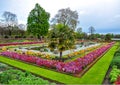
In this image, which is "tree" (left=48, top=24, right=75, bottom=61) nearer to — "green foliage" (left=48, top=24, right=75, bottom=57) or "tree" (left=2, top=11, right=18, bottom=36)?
"green foliage" (left=48, top=24, right=75, bottom=57)

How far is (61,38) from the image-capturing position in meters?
11.4

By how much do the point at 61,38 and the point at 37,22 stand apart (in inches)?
1169

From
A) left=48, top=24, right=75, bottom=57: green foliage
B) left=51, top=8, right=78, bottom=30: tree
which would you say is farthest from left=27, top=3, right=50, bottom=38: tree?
left=48, top=24, right=75, bottom=57: green foliage

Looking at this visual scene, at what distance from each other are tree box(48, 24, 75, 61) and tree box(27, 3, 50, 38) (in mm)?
27904

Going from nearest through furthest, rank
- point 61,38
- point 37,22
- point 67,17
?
point 61,38, point 37,22, point 67,17

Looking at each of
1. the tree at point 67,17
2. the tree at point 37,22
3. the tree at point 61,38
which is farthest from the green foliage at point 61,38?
the tree at point 67,17

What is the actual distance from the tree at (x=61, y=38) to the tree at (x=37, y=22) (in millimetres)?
27904

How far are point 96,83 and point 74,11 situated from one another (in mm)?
39620

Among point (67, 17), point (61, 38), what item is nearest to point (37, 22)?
point (67, 17)

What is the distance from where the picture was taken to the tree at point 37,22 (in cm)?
3925

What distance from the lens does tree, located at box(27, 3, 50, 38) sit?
3925 centimetres

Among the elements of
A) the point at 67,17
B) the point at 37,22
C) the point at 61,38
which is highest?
the point at 67,17

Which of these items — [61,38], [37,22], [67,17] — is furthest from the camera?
[67,17]

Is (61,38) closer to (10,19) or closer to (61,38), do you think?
(61,38)
